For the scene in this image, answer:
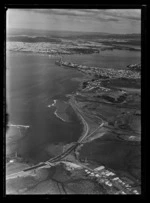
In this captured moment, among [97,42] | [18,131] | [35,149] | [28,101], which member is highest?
[97,42]

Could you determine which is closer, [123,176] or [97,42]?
[123,176]

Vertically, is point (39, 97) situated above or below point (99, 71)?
below

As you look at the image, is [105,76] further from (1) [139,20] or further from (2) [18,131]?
(2) [18,131]

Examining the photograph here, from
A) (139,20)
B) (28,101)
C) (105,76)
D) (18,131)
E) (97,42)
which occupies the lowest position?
(18,131)

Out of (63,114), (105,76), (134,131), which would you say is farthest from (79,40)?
(134,131)

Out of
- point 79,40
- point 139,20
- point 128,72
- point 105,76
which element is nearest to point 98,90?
point 105,76

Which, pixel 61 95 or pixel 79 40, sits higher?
pixel 79 40

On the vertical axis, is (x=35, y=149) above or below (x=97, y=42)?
below

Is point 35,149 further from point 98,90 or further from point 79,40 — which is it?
point 79,40

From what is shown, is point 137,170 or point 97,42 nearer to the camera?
point 137,170
